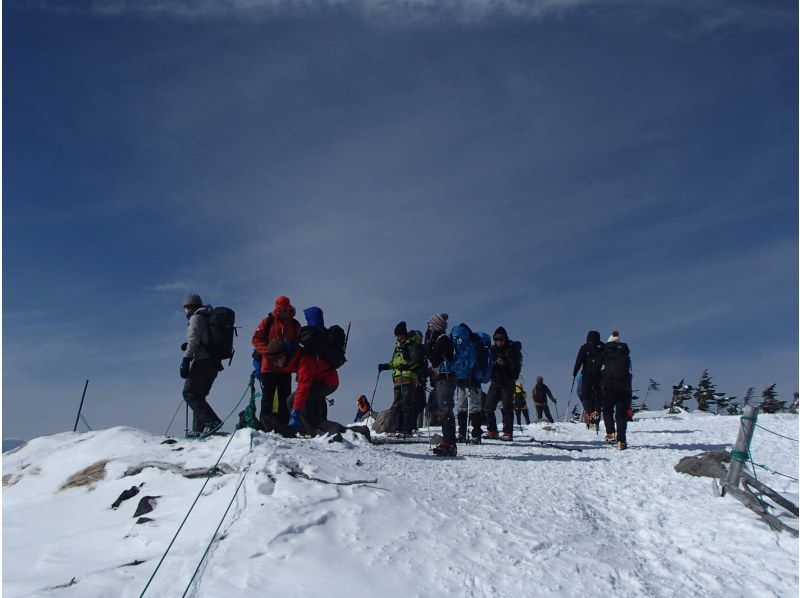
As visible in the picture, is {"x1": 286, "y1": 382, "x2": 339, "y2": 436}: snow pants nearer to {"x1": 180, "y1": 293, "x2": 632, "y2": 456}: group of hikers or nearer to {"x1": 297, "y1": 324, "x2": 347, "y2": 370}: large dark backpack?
{"x1": 180, "y1": 293, "x2": 632, "y2": 456}: group of hikers

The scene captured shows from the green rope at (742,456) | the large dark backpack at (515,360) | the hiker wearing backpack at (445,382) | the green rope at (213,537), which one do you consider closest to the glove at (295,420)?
the hiker wearing backpack at (445,382)

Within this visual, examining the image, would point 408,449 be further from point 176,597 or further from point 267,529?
point 176,597

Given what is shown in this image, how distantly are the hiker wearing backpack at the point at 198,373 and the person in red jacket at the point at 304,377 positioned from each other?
3.03ft

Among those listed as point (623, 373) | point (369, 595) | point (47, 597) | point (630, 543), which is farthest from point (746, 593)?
point (623, 373)

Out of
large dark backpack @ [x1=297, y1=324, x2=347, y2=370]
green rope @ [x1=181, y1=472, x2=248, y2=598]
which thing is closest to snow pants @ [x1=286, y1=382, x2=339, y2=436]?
large dark backpack @ [x1=297, y1=324, x2=347, y2=370]

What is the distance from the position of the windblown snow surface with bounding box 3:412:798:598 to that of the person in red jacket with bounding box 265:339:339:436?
5.91 ft

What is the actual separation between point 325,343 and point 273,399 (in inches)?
57.1

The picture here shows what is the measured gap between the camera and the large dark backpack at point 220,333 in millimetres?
8354

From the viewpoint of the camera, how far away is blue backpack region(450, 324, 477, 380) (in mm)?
8281

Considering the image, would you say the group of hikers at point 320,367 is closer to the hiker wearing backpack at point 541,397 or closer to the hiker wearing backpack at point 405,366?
the hiker wearing backpack at point 405,366

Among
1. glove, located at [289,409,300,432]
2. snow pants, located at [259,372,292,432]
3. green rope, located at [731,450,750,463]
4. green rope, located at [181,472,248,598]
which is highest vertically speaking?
snow pants, located at [259,372,292,432]

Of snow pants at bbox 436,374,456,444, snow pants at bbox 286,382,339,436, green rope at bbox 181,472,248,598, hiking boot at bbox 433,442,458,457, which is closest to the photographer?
green rope at bbox 181,472,248,598

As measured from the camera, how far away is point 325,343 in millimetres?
8086

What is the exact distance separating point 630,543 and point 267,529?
2.76m
